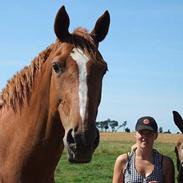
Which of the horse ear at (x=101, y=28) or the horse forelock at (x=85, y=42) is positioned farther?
the horse ear at (x=101, y=28)

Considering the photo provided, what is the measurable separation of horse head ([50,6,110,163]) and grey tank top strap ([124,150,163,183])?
0.98 metres

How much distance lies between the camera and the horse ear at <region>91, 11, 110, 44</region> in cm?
477

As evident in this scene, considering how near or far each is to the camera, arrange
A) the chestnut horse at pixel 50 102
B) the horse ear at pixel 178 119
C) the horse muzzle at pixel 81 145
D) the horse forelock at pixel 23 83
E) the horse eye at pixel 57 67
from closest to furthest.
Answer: the horse muzzle at pixel 81 145 < the chestnut horse at pixel 50 102 < the horse eye at pixel 57 67 < the horse forelock at pixel 23 83 < the horse ear at pixel 178 119

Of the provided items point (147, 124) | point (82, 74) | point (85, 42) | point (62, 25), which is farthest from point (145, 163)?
point (62, 25)

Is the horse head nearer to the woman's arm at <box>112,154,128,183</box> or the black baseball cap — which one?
the black baseball cap

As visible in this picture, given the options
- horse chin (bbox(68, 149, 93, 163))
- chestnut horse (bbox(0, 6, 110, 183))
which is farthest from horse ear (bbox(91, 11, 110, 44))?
horse chin (bbox(68, 149, 93, 163))

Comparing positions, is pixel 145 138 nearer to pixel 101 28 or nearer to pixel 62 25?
pixel 101 28

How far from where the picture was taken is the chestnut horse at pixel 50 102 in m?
4.11

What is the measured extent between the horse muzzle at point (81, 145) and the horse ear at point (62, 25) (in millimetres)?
1039

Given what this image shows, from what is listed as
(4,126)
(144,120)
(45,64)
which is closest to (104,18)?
(45,64)

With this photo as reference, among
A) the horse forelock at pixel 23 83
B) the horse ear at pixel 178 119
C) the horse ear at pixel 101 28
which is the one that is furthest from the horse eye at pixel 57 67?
the horse ear at pixel 178 119

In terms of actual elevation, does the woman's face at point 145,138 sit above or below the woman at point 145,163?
above

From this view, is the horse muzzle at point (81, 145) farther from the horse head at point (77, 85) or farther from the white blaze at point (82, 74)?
the white blaze at point (82, 74)

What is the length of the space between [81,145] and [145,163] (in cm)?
122
